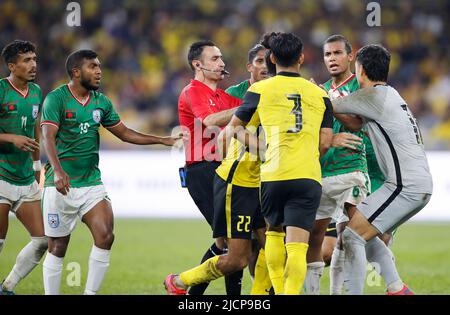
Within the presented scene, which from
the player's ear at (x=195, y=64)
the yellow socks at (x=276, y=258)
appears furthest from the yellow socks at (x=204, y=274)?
the player's ear at (x=195, y=64)

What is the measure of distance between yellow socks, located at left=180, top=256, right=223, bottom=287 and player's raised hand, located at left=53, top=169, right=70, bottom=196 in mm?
1362

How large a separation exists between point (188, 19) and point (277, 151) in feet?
53.8

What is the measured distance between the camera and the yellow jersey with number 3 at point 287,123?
6.51 metres

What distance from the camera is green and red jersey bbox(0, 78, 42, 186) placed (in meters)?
8.30

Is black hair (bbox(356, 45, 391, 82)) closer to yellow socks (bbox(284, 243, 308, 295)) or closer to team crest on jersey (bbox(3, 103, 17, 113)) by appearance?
yellow socks (bbox(284, 243, 308, 295))

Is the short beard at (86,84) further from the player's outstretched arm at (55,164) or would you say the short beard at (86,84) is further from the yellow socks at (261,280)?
the yellow socks at (261,280)

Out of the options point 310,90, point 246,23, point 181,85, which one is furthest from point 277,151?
point 246,23

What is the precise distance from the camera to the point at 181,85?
20469 millimetres

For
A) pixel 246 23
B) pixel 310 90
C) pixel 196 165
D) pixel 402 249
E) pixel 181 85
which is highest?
pixel 246 23

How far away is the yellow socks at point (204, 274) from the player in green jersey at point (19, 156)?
187cm

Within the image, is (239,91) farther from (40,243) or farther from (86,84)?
(40,243)
